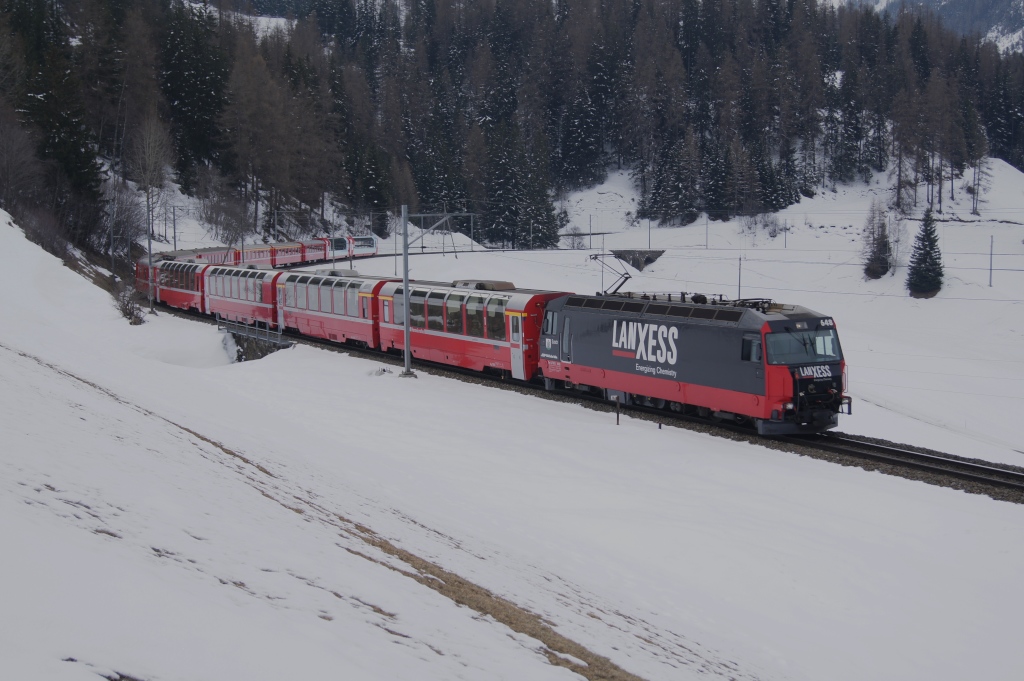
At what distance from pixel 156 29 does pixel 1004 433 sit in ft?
284

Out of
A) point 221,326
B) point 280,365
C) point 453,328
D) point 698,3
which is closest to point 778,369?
point 453,328

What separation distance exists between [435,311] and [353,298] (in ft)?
20.2

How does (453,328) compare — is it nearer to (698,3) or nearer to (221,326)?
(221,326)

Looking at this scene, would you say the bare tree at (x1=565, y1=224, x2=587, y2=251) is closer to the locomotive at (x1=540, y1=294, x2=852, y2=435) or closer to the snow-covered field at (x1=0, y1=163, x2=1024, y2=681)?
the locomotive at (x1=540, y1=294, x2=852, y2=435)

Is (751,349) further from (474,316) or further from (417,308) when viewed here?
(417,308)

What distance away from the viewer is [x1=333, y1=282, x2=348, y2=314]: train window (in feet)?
117

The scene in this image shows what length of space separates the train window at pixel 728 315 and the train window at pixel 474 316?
10022 millimetres

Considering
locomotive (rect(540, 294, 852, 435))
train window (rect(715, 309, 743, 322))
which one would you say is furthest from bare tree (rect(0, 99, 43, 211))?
train window (rect(715, 309, 743, 322))

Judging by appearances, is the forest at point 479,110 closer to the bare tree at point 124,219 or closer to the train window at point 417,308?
the bare tree at point 124,219

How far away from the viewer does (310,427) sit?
20.2 m

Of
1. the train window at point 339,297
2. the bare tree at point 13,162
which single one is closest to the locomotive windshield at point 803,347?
the train window at point 339,297

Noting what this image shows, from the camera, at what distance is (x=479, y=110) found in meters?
130

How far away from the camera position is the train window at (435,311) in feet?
97.5

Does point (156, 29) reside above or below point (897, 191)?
above
